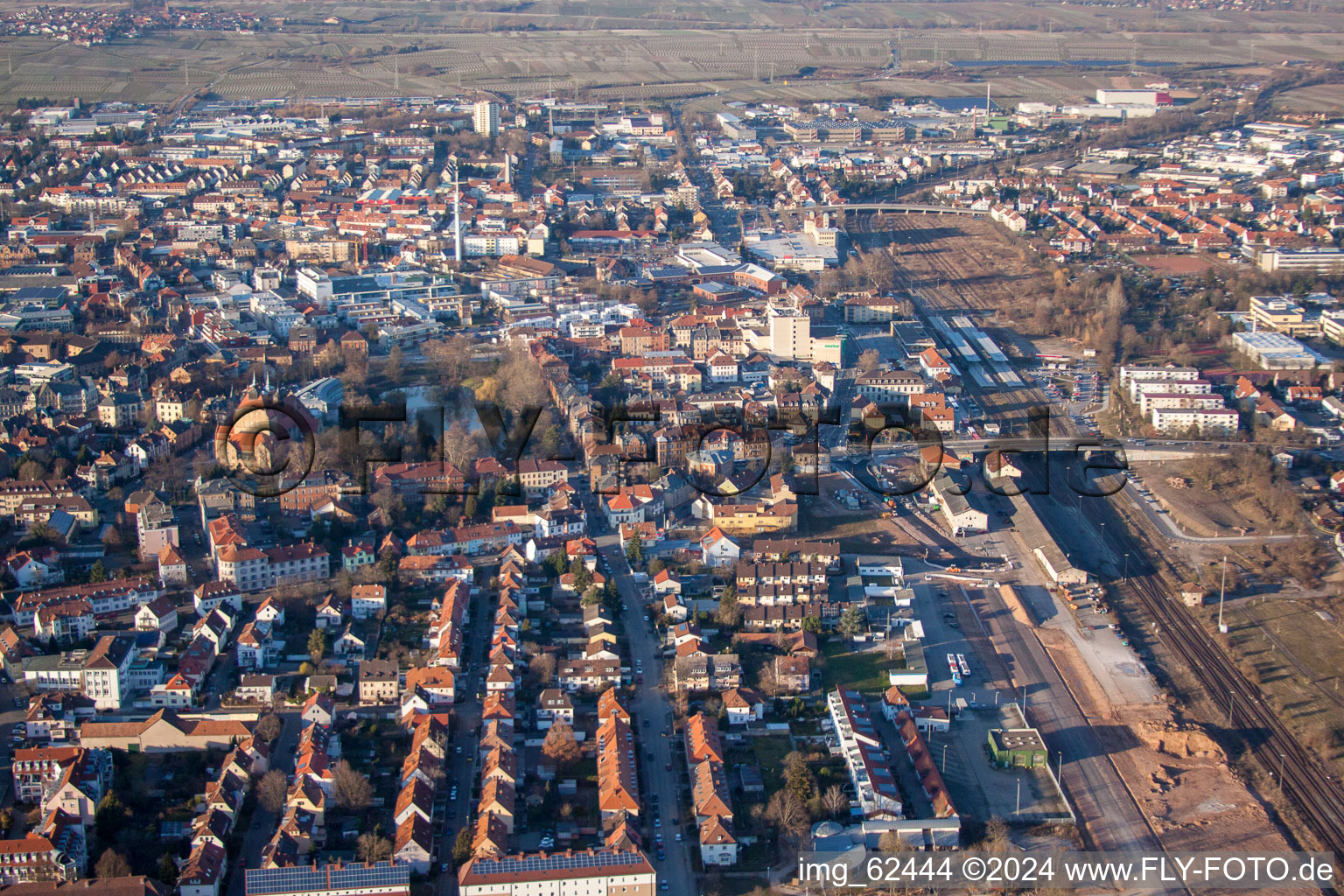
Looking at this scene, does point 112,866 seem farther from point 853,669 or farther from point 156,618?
point 853,669

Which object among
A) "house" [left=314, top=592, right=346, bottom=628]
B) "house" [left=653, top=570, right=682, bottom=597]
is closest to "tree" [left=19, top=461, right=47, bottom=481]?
"house" [left=314, top=592, right=346, bottom=628]

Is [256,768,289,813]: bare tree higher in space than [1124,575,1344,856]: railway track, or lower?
higher

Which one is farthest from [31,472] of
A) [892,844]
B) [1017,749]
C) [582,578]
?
[1017,749]

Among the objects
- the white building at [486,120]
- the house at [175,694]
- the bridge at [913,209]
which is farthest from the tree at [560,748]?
the white building at [486,120]

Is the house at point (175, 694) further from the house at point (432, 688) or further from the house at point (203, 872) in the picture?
the house at point (203, 872)

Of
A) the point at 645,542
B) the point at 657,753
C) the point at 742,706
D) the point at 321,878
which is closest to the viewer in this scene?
the point at 321,878

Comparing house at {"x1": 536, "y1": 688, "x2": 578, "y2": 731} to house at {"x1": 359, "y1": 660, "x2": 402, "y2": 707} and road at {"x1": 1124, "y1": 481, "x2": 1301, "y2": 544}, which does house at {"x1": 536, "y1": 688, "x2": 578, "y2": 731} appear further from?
road at {"x1": 1124, "y1": 481, "x2": 1301, "y2": 544}
